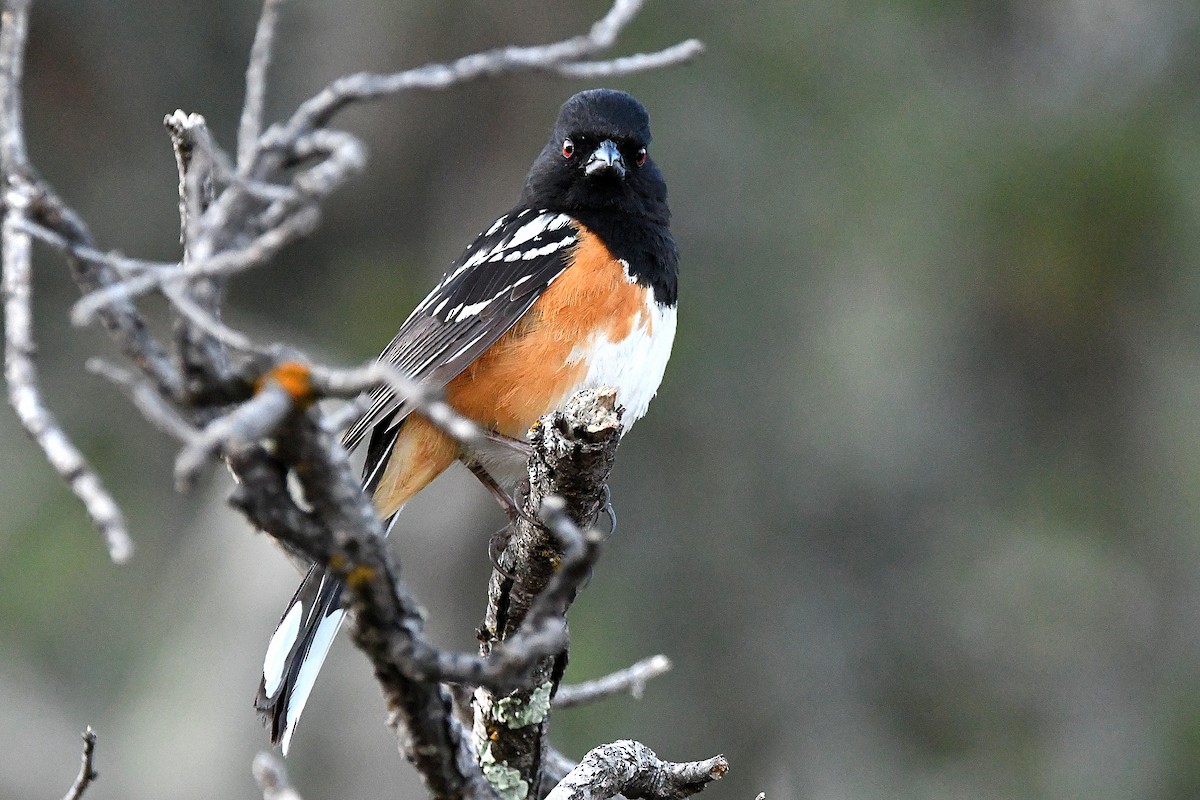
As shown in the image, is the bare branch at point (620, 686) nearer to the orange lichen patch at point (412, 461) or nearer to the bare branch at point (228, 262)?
the bare branch at point (228, 262)

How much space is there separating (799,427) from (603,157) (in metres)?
2.83

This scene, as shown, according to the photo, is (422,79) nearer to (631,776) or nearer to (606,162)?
(631,776)

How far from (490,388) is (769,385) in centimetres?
303

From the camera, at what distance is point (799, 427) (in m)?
5.77

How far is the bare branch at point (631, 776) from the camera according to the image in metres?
2.02

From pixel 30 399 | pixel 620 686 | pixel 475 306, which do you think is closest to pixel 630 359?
pixel 475 306

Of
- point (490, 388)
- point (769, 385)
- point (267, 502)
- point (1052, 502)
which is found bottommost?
point (267, 502)

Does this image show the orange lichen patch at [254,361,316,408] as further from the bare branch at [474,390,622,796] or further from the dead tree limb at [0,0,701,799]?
the bare branch at [474,390,622,796]

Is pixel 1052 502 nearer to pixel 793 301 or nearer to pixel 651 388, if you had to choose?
pixel 793 301

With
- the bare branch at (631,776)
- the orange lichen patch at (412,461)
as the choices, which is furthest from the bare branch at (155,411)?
the orange lichen patch at (412,461)

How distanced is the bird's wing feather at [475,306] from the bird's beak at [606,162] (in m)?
0.13

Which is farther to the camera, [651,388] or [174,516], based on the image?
[174,516]

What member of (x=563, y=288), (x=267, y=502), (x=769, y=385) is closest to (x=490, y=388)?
(x=563, y=288)

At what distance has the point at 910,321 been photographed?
5.66 metres
